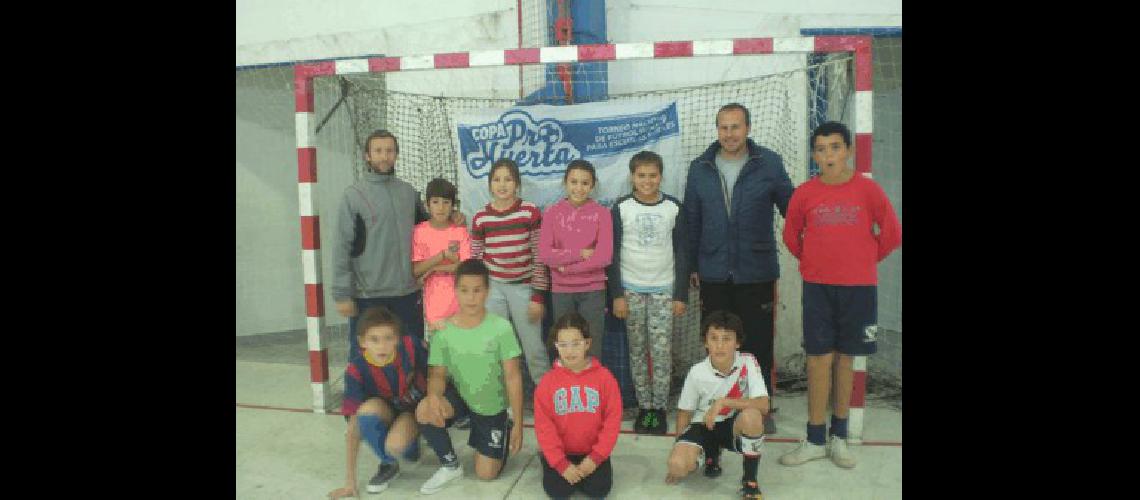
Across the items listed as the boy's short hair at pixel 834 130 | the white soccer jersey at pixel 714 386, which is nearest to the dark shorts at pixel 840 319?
the white soccer jersey at pixel 714 386

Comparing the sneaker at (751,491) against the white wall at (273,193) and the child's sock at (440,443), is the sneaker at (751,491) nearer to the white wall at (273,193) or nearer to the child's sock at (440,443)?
the child's sock at (440,443)

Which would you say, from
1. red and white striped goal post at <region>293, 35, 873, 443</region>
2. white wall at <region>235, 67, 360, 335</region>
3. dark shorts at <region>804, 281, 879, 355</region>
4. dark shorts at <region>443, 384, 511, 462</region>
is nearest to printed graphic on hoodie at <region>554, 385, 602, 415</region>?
dark shorts at <region>443, 384, 511, 462</region>

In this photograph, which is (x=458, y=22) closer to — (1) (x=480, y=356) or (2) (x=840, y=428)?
(1) (x=480, y=356)

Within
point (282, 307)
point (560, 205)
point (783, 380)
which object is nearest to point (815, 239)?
point (560, 205)

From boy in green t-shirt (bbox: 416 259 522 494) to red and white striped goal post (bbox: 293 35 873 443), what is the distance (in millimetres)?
1228

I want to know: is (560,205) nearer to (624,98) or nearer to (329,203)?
(624,98)

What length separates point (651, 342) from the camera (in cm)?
369

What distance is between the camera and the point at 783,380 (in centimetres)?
468

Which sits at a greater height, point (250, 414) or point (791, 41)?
point (791, 41)

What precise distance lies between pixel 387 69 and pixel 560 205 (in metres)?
→ 1.24

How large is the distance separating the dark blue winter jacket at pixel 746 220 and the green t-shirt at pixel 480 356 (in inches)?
43.8

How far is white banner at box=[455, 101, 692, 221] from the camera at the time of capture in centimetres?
450

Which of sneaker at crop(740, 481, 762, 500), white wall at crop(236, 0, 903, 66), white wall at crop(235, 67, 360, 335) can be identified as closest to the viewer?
sneaker at crop(740, 481, 762, 500)

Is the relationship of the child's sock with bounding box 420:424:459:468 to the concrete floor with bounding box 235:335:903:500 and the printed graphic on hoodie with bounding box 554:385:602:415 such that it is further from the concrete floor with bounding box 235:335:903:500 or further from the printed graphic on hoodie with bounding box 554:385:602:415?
the printed graphic on hoodie with bounding box 554:385:602:415
